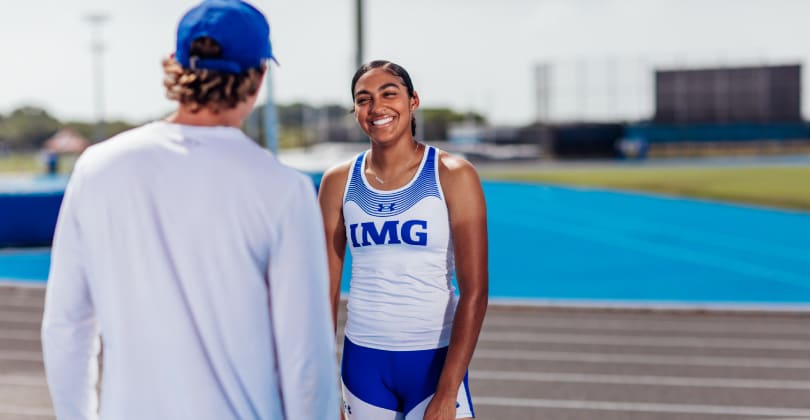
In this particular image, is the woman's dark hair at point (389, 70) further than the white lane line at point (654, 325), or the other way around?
the white lane line at point (654, 325)

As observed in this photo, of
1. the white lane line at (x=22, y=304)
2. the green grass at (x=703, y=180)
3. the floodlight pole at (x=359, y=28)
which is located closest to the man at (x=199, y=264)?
the white lane line at (x=22, y=304)

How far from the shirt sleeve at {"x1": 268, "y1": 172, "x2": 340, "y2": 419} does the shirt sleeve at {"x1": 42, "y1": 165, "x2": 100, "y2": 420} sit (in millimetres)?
345

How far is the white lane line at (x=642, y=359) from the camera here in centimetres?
722

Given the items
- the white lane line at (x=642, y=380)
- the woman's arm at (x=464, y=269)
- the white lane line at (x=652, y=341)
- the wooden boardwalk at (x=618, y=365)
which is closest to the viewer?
the woman's arm at (x=464, y=269)

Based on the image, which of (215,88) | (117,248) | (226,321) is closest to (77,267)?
(117,248)

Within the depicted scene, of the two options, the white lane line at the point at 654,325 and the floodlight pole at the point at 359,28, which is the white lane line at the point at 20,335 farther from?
the floodlight pole at the point at 359,28

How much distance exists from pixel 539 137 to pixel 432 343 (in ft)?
178

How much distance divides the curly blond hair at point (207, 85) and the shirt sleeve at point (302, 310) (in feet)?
0.68

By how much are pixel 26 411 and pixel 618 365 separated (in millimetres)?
4095

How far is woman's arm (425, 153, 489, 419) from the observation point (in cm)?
272

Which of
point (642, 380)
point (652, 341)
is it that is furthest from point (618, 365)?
point (652, 341)

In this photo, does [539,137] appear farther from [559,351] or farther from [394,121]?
[394,121]

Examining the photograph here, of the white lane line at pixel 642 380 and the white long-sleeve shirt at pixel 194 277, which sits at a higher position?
the white long-sleeve shirt at pixel 194 277

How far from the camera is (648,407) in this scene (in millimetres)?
6070
